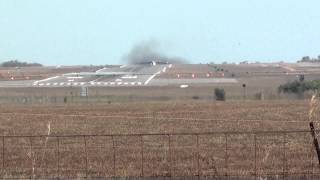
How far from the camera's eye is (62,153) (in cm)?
1989

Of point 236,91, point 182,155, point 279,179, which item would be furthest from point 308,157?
point 236,91

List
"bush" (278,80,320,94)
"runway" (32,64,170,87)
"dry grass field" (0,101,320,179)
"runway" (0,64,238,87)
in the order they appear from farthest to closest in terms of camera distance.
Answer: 1. "runway" (32,64,170,87)
2. "runway" (0,64,238,87)
3. "bush" (278,80,320,94)
4. "dry grass field" (0,101,320,179)

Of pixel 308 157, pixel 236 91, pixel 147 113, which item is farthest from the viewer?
pixel 236 91

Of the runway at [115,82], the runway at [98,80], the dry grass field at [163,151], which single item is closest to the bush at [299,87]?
the runway at [115,82]

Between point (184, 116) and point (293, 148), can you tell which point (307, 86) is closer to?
point (184, 116)

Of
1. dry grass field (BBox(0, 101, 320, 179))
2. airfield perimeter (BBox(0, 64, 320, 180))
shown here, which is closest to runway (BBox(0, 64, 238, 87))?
airfield perimeter (BBox(0, 64, 320, 180))

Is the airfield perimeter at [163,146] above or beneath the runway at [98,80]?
above

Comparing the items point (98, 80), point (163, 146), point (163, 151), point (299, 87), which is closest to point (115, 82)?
point (98, 80)

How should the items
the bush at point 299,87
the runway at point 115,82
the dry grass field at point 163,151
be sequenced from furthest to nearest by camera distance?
1. the runway at point 115,82
2. the bush at point 299,87
3. the dry grass field at point 163,151

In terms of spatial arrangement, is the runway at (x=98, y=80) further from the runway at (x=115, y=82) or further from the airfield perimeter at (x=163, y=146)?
the airfield perimeter at (x=163, y=146)

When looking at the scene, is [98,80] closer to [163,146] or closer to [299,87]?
[299,87]

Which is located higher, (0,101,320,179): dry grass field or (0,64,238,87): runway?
(0,101,320,179): dry grass field

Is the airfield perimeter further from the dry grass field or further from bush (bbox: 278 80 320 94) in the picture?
bush (bbox: 278 80 320 94)

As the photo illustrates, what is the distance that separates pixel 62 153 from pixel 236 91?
172 ft
